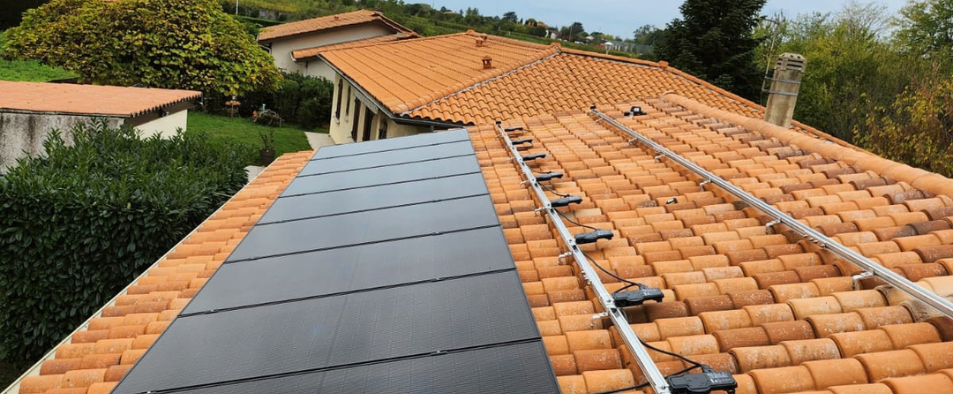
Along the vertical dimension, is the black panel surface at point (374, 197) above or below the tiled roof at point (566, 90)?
below

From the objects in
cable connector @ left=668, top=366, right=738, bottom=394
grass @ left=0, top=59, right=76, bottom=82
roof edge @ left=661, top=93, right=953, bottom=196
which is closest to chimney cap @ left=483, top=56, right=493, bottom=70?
roof edge @ left=661, top=93, right=953, bottom=196

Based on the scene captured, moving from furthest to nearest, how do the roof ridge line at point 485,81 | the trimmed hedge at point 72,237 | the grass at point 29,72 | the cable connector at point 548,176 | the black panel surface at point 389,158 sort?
the grass at point 29,72 → the roof ridge line at point 485,81 → the trimmed hedge at point 72,237 → the black panel surface at point 389,158 → the cable connector at point 548,176

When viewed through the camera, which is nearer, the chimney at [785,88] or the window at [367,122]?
the chimney at [785,88]

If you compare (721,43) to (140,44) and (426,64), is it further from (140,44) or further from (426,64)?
(140,44)

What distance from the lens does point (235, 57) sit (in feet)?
81.6

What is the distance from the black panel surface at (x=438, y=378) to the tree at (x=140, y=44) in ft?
76.7

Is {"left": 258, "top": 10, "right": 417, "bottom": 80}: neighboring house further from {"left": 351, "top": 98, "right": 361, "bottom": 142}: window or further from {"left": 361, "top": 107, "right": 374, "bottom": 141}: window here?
{"left": 361, "top": 107, "right": 374, "bottom": 141}: window

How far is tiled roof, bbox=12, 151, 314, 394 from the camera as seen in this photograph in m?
4.61

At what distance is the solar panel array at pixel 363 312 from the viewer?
10.8ft

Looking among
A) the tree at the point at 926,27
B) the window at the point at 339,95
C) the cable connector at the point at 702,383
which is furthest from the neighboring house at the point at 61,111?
the tree at the point at 926,27

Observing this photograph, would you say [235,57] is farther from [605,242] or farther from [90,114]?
[605,242]

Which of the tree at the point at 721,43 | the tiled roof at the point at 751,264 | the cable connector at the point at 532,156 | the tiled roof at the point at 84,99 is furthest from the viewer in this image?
the tree at the point at 721,43

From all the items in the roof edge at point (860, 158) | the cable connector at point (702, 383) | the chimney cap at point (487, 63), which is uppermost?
the chimney cap at point (487, 63)

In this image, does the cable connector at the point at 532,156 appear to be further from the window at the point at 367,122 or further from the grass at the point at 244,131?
the grass at the point at 244,131
